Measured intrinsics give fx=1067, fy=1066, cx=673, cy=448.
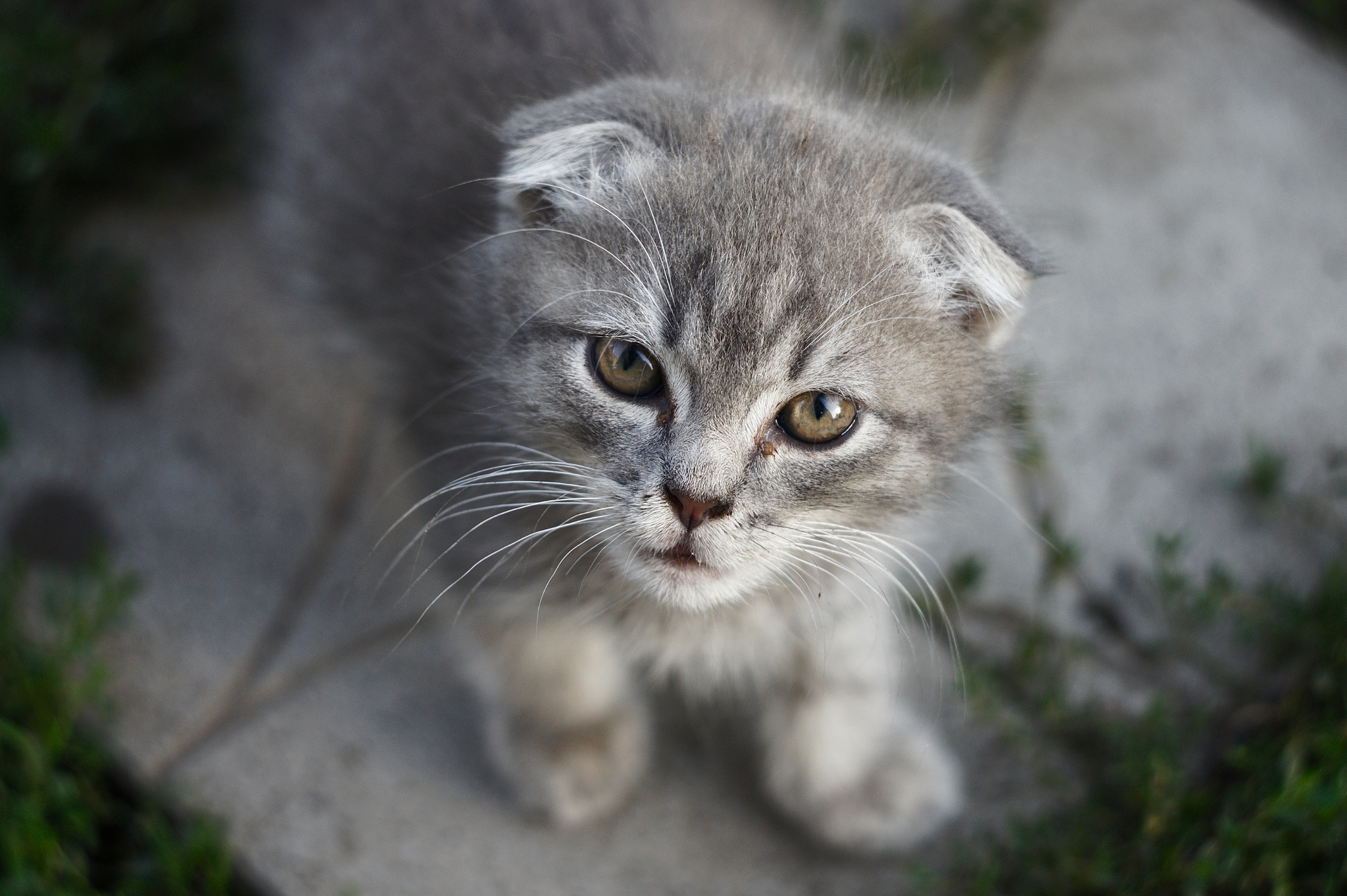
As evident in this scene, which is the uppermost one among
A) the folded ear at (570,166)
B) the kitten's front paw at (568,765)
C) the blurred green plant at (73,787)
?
the folded ear at (570,166)

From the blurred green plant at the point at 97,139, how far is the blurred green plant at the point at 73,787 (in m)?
0.72

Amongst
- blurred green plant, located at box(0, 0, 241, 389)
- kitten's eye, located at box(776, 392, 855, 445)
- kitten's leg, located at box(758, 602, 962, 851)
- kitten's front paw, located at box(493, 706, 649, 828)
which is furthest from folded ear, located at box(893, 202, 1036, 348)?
blurred green plant, located at box(0, 0, 241, 389)

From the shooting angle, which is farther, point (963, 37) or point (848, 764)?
point (963, 37)

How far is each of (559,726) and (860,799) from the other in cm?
61

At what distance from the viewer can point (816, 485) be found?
1.48 m

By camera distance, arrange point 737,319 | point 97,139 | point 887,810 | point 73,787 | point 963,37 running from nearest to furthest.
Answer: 1. point 737,319
2. point 73,787
3. point 887,810
4. point 97,139
5. point 963,37

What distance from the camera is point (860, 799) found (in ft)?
6.82

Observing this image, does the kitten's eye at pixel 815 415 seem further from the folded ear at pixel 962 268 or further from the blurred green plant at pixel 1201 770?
the blurred green plant at pixel 1201 770

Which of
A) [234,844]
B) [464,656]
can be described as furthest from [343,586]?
[234,844]

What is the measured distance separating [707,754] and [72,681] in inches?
51.7

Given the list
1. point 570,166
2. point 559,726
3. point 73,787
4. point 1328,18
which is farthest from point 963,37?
point 73,787

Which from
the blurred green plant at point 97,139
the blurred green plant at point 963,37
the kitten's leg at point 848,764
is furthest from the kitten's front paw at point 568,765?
the blurred green plant at point 963,37

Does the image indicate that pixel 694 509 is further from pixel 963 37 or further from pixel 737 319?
pixel 963 37

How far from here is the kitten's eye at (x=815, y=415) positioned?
146cm
